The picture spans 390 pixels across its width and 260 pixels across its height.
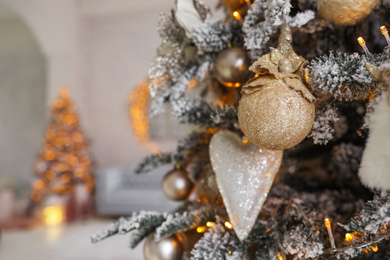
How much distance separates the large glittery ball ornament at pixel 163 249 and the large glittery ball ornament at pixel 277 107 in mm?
333

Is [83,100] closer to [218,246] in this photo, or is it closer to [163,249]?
[163,249]

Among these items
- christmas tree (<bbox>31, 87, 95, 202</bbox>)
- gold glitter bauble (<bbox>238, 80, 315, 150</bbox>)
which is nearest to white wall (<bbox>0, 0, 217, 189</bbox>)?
christmas tree (<bbox>31, 87, 95, 202</bbox>)

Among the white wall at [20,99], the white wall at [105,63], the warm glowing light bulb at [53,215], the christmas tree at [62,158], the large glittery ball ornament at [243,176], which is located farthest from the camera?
the white wall at [20,99]

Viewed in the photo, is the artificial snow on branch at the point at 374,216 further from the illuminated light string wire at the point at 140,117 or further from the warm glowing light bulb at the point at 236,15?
the illuminated light string wire at the point at 140,117

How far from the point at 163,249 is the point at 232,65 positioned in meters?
0.40

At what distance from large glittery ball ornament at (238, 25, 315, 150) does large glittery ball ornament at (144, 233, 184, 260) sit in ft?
1.09

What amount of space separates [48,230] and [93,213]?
2.65 ft

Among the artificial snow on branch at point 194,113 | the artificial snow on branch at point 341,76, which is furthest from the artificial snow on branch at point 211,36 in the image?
the artificial snow on branch at point 341,76

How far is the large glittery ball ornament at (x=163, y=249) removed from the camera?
2.14 feet

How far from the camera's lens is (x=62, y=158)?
13.0ft

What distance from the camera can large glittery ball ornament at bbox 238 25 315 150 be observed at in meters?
0.43

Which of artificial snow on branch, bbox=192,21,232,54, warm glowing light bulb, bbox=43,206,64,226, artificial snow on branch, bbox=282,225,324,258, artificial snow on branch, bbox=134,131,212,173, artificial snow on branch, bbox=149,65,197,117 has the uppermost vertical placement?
artificial snow on branch, bbox=192,21,232,54

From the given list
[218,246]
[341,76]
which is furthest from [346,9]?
[218,246]

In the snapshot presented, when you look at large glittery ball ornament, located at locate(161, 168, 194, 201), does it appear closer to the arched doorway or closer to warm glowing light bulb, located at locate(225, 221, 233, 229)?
warm glowing light bulb, located at locate(225, 221, 233, 229)
